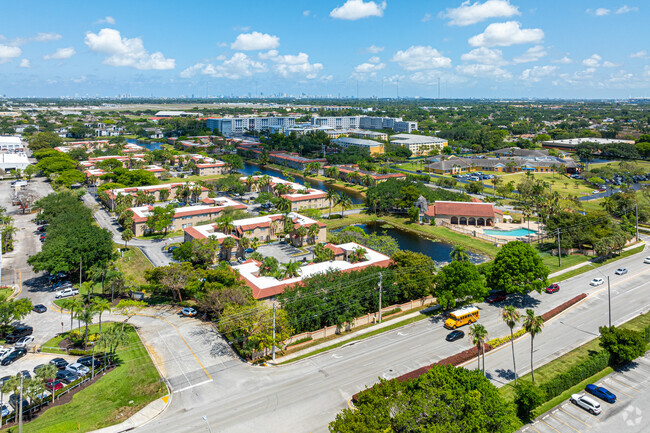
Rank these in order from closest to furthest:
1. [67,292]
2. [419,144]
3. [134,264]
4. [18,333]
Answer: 1. [18,333]
2. [67,292]
3. [134,264]
4. [419,144]

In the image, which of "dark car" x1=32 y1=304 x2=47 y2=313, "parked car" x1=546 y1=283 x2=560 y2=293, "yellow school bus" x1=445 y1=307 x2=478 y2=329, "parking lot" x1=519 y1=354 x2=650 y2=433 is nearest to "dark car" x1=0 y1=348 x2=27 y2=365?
"dark car" x1=32 y1=304 x2=47 y2=313

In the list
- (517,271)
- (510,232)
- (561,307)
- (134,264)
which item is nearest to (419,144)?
(510,232)

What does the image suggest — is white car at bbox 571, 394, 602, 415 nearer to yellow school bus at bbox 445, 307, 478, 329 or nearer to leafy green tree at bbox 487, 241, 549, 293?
yellow school bus at bbox 445, 307, 478, 329

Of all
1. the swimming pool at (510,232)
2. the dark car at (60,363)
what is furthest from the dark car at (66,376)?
the swimming pool at (510,232)

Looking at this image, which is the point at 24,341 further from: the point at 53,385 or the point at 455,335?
the point at 455,335

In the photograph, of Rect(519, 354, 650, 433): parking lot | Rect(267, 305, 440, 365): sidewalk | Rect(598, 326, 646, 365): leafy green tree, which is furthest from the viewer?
Rect(267, 305, 440, 365): sidewalk

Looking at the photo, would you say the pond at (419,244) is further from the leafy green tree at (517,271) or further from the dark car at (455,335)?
the dark car at (455,335)

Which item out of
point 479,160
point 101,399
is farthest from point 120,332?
point 479,160
